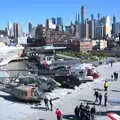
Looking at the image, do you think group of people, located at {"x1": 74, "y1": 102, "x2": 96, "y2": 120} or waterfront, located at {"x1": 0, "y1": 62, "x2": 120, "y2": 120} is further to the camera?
waterfront, located at {"x1": 0, "y1": 62, "x2": 120, "y2": 120}

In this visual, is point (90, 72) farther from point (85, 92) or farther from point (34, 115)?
point (34, 115)

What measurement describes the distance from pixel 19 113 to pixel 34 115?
118cm

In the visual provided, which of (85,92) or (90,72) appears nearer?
(85,92)

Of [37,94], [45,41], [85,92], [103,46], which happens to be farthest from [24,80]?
[103,46]

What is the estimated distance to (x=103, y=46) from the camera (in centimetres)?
18362

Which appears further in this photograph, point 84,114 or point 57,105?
point 57,105

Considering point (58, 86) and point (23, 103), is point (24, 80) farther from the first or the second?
point (23, 103)

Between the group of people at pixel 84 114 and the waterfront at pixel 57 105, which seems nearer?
the group of people at pixel 84 114

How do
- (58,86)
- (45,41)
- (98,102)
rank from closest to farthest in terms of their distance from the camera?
(98,102) < (58,86) < (45,41)

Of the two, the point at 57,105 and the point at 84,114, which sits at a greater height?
the point at 84,114

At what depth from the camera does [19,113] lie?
24203 mm

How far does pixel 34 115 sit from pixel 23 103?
13.6 feet

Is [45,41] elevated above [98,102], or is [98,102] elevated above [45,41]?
[45,41]

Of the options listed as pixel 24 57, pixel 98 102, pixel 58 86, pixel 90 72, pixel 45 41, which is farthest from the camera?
pixel 45 41
